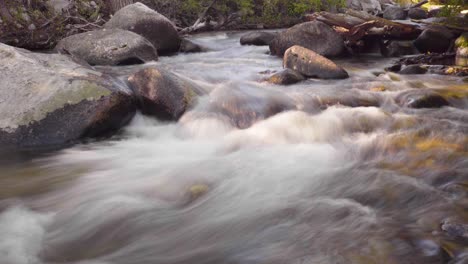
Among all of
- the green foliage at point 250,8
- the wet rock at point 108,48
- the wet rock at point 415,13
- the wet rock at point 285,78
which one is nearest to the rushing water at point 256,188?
the wet rock at point 285,78

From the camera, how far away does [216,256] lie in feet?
7.72

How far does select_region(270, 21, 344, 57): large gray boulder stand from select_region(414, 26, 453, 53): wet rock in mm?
1758

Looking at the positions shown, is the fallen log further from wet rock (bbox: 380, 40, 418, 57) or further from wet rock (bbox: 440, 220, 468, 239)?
wet rock (bbox: 440, 220, 468, 239)

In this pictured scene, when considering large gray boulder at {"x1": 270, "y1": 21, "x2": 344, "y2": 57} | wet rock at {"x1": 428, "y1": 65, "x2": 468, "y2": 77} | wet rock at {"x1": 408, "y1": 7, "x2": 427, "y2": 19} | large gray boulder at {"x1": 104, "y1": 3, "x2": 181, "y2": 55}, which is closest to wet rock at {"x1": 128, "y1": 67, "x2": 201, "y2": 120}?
large gray boulder at {"x1": 270, "y1": 21, "x2": 344, "y2": 57}

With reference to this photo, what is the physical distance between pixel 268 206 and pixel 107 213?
115 cm

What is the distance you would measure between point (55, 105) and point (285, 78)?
133 inches

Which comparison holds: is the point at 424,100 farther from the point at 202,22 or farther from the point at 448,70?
the point at 202,22

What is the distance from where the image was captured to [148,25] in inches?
364

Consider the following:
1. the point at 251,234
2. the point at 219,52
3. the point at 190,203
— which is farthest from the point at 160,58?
the point at 251,234

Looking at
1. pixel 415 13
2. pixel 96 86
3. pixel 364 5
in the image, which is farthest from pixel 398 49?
pixel 364 5

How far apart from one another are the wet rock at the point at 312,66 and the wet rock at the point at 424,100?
1472mm

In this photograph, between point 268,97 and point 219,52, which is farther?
point 219,52

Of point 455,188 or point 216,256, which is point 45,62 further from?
point 455,188

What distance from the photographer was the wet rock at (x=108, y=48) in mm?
7492
